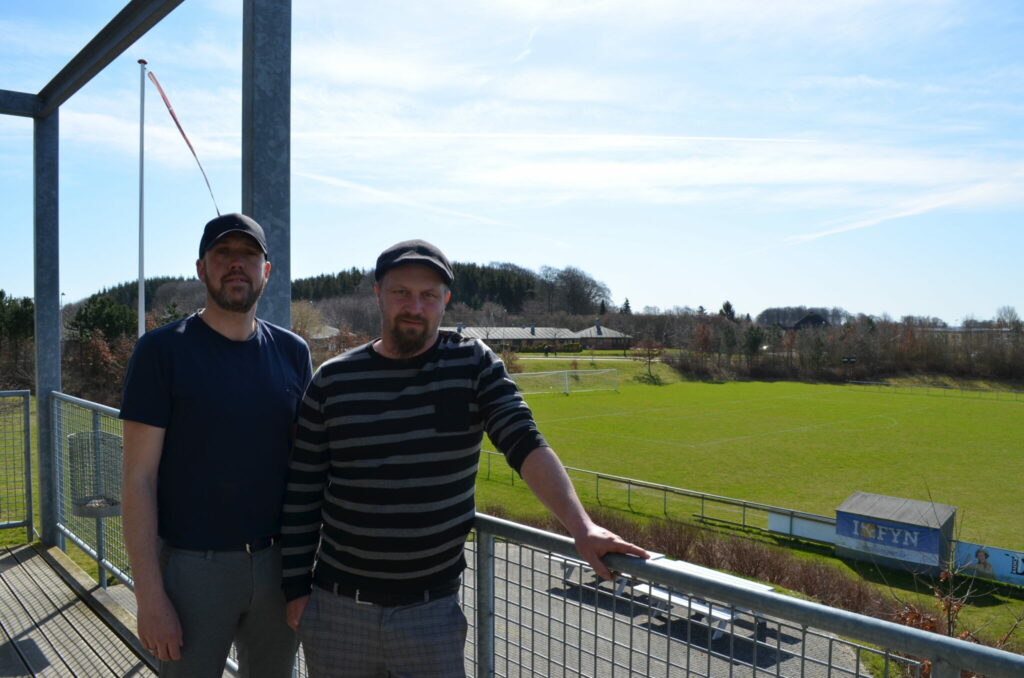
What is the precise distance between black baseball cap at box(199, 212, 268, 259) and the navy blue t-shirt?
0.24m

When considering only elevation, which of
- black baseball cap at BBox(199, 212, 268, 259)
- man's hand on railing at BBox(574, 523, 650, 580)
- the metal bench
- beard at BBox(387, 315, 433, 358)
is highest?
black baseball cap at BBox(199, 212, 268, 259)

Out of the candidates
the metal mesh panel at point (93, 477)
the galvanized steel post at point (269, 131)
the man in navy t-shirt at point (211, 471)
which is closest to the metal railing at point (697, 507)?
the metal mesh panel at point (93, 477)

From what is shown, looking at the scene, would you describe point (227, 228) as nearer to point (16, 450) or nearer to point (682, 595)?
point (682, 595)

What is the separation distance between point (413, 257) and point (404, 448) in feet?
1.63

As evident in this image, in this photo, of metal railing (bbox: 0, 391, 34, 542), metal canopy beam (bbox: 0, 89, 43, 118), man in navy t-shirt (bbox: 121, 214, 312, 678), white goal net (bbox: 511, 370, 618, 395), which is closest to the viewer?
man in navy t-shirt (bbox: 121, 214, 312, 678)

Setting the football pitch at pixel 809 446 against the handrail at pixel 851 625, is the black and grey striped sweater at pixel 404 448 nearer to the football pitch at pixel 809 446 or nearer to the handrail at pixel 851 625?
the handrail at pixel 851 625

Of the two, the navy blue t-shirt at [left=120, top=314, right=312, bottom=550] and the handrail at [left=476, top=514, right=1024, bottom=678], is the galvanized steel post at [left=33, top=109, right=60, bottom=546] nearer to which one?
the navy blue t-shirt at [left=120, top=314, right=312, bottom=550]

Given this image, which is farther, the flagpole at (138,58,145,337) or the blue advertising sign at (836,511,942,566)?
the blue advertising sign at (836,511,942,566)

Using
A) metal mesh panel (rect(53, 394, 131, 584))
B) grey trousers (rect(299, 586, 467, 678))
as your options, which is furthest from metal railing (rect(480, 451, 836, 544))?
grey trousers (rect(299, 586, 467, 678))

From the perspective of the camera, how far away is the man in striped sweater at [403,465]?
6.49 feet

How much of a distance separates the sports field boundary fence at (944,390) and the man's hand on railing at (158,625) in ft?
290

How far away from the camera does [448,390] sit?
6.60 ft

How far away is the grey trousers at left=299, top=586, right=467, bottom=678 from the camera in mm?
1998

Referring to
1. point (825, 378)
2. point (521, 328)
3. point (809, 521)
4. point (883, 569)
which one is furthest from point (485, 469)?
point (521, 328)
